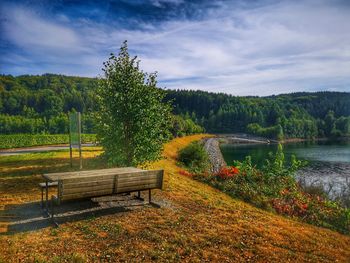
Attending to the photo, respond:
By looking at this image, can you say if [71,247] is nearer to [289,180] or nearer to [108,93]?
[108,93]

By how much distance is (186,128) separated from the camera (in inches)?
3920

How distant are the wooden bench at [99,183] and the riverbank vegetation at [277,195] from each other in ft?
25.5

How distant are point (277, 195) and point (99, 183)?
459 inches

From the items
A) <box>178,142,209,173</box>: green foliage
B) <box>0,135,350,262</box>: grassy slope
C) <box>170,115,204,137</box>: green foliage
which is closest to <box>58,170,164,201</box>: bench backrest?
<box>0,135,350,262</box>: grassy slope

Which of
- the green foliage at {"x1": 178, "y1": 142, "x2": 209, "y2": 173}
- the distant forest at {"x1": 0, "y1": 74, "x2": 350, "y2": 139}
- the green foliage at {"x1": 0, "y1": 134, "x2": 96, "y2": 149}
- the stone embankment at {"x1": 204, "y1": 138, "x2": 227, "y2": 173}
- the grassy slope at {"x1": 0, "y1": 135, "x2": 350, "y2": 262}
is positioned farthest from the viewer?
the distant forest at {"x1": 0, "y1": 74, "x2": 350, "y2": 139}

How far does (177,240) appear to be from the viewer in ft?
26.1

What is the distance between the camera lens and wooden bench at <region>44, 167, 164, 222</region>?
873 cm

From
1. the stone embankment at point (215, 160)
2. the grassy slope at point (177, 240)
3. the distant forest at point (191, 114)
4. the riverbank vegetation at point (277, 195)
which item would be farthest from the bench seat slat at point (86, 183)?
the distant forest at point (191, 114)

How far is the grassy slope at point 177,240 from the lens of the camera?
7.17m

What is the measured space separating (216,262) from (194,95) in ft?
622

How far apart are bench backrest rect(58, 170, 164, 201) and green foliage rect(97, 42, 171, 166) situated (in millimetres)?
6317

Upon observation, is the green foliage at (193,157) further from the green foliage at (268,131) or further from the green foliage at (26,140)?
the green foliage at (268,131)

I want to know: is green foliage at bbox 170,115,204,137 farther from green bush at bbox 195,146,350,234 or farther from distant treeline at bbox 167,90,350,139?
distant treeline at bbox 167,90,350,139

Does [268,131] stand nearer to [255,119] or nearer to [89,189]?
[255,119]
